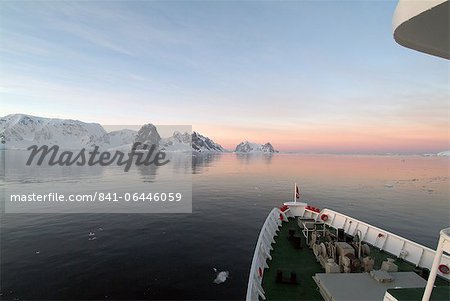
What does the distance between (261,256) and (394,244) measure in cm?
869

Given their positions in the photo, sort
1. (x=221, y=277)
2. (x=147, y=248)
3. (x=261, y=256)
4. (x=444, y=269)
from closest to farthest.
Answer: (x=444, y=269) → (x=261, y=256) → (x=221, y=277) → (x=147, y=248)

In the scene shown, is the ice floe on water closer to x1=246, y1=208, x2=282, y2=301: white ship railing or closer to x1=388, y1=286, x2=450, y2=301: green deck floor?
x1=246, y1=208, x2=282, y2=301: white ship railing

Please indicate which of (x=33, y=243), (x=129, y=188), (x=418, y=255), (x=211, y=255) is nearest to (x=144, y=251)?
(x=211, y=255)

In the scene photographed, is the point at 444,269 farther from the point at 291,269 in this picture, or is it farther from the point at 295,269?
the point at 291,269

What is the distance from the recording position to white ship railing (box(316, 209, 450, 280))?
14406 mm

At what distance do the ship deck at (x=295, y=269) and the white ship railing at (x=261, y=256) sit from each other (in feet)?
1.28

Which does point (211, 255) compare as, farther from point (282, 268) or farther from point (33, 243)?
point (33, 243)

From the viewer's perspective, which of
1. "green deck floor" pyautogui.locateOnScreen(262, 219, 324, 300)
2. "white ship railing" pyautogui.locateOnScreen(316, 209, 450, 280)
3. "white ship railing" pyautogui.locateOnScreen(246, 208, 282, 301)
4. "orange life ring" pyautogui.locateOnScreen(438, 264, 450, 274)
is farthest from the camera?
"white ship railing" pyautogui.locateOnScreen(316, 209, 450, 280)

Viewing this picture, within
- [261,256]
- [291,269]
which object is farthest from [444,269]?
[261,256]

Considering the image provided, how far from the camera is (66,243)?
2895 centimetres

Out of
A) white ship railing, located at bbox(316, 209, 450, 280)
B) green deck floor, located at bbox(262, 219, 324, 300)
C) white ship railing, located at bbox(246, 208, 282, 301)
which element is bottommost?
green deck floor, located at bbox(262, 219, 324, 300)

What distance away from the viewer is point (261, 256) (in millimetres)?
14594

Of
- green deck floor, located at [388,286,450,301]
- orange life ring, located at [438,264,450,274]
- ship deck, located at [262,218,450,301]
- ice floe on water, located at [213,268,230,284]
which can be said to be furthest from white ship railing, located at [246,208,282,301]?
orange life ring, located at [438,264,450,274]

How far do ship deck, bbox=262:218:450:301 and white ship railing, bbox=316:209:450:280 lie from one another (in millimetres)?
390
